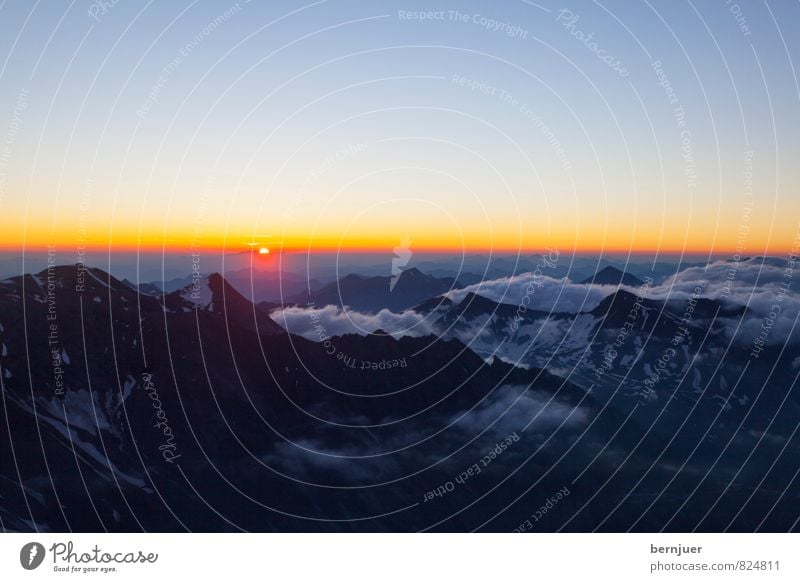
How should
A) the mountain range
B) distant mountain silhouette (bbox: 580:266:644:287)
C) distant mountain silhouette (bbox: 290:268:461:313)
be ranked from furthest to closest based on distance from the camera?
1. the mountain range
2. distant mountain silhouette (bbox: 580:266:644:287)
3. distant mountain silhouette (bbox: 290:268:461:313)

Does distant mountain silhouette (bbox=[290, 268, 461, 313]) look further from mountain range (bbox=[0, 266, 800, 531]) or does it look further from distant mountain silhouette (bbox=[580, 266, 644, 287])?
distant mountain silhouette (bbox=[580, 266, 644, 287])

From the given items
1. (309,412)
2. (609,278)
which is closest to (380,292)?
(309,412)

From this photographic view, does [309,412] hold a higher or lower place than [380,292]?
lower

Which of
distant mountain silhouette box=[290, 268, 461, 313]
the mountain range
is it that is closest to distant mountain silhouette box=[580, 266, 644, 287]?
the mountain range

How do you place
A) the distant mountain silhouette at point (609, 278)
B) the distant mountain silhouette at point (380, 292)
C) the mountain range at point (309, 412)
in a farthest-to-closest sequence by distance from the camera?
the mountain range at point (309, 412)
the distant mountain silhouette at point (609, 278)
the distant mountain silhouette at point (380, 292)

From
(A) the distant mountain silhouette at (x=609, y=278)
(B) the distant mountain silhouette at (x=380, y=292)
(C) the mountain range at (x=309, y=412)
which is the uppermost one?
(A) the distant mountain silhouette at (x=609, y=278)

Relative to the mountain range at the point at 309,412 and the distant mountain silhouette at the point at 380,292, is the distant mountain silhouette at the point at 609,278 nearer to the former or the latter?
the mountain range at the point at 309,412

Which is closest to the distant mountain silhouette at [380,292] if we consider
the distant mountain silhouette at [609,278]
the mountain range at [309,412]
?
the mountain range at [309,412]

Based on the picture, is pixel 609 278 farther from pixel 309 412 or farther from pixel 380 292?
pixel 309 412

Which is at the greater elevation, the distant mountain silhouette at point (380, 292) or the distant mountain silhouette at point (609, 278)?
the distant mountain silhouette at point (609, 278)
